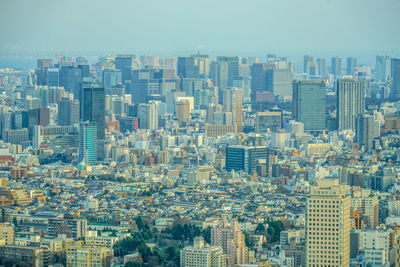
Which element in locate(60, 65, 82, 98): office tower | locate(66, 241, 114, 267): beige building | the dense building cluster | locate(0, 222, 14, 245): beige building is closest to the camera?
locate(66, 241, 114, 267): beige building

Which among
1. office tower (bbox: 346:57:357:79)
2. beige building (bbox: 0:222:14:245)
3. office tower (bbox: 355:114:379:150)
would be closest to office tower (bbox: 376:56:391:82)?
office tower (bbox: 346:57:357:79)

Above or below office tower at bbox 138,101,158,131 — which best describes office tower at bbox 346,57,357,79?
above

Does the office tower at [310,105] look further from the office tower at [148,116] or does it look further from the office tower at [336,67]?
the office tower at [336,67]

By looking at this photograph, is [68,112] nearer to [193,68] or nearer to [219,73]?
[193,68]

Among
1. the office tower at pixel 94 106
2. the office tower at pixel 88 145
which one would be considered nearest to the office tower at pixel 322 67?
the office tower at pixel 94 106

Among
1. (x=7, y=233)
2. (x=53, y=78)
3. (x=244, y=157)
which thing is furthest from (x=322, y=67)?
(x=7, y=233)

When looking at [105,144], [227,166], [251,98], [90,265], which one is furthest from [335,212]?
[251,98]

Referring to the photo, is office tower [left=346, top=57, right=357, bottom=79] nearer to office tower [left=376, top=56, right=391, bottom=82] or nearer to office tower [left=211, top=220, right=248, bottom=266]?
office tower [left=376, top=56, right=391, bottom=82]

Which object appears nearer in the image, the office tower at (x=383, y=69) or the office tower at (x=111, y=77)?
the office tower at (x=383, y=69)
